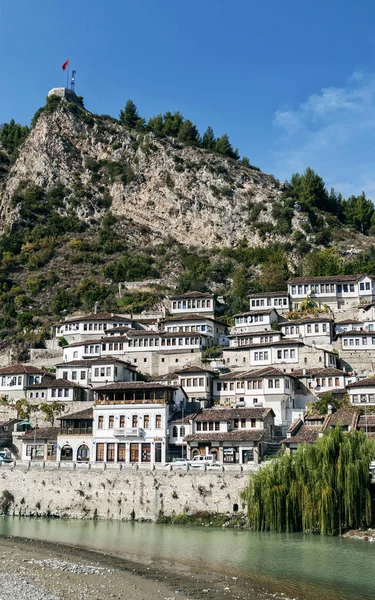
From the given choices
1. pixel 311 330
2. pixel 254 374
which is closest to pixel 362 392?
pixel 254 374

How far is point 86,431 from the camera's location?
2446 inches

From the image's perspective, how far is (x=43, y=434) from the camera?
207ft

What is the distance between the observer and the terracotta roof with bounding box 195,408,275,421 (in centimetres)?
5772

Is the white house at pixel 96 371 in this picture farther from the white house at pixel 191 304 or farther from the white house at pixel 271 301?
the white house at pixel 271 301

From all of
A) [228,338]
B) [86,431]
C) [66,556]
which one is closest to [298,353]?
[228,338]

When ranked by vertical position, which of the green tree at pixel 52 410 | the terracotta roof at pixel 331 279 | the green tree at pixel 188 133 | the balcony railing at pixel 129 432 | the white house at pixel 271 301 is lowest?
the balcony railing at pixel 129 432

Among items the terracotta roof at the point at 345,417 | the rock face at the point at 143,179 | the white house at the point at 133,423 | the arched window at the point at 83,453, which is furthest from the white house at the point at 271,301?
the arched window at the point at 83,453

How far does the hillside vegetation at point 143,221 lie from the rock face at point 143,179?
0.83ft

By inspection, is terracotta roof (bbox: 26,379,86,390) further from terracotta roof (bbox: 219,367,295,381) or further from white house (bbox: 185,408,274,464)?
white house (bbox: 185,408,274,464)

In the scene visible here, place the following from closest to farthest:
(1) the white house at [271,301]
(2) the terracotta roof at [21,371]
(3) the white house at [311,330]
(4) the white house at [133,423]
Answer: (4) the white house at [133,423] → (2) the terracotta roof at [21,371] → (3) the white house at [311,330] → (1) the white house at [271,301]

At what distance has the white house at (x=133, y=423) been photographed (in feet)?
196

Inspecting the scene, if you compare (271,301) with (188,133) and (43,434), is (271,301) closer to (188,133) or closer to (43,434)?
(43,434)

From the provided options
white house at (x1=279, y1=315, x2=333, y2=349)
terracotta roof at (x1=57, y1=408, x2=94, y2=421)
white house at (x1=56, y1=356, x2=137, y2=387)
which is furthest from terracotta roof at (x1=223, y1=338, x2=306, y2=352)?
terracotta roof at (x1=57, y1=408, x2=94, y2=421)

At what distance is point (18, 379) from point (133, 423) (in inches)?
881
